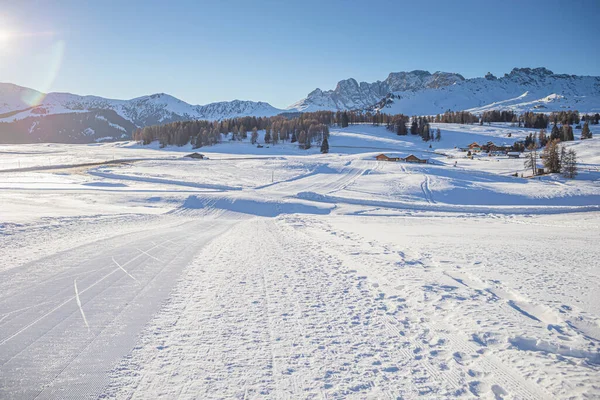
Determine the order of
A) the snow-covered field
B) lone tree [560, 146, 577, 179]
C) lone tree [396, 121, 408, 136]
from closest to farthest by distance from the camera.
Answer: the snow-covered field, lone tree [560, 146, 577, 179], lone tree [396, 121, 408, 136]

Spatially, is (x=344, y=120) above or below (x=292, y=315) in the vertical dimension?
above

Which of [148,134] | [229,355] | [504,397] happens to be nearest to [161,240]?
[229,355]

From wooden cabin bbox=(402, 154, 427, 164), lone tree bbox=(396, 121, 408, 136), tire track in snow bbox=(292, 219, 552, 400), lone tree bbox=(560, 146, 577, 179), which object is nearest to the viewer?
tire track in snow bbox=(292, 219, 552, 400)

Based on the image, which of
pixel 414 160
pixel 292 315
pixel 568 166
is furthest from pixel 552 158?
pixel 292 315

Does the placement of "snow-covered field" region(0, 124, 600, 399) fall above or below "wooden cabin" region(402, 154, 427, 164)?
below

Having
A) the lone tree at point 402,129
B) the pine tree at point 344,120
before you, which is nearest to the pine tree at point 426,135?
the lone tree at point 402,129

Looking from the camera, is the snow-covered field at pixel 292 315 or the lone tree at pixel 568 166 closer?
the snow-covered field at pixel 292 315

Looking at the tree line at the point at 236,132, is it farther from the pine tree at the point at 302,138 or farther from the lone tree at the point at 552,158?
the lone tree at the point at 552,158

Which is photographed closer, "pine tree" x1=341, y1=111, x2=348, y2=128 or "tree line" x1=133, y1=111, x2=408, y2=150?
"tree line" x1=133, y1=111, x2=408, y2=150

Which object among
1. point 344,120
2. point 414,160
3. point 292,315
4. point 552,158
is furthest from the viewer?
point 344,120

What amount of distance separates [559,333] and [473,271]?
11.7 ft

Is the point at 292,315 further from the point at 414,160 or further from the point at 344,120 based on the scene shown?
the point at 344,120

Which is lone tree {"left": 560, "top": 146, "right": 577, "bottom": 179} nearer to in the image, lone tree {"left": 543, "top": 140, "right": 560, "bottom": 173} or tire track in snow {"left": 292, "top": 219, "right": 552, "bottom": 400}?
lone tree {"left": 543, "top": 140, "right": 560, "bottom": 173}

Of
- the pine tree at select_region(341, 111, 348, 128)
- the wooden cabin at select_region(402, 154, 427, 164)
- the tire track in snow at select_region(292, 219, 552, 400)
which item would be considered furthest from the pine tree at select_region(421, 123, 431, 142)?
the tire track in snow at select_region(292, 219, 552, 400)
